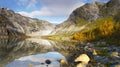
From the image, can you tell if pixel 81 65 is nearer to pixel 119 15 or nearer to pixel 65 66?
pixel 65 66

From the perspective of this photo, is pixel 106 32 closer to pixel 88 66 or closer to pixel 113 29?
pixel 113 29

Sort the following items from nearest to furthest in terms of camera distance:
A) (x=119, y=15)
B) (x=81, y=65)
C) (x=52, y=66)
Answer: (x=81, y=65), (x=52, y=66), (x=119, y=15)

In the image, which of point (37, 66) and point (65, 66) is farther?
point (37, 66)

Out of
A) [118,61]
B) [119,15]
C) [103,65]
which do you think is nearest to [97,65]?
[103,65]

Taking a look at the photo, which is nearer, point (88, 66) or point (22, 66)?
point (88, 66)

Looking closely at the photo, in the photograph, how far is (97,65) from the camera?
152ft

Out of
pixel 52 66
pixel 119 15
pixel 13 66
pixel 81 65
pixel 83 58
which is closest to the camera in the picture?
pixel 81 65

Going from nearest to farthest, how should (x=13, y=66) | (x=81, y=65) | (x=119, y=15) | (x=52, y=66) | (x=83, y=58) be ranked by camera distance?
1. (x=81, y=65)
2. (x=83, y=58)
3. (x=52, y=66)
4. (x=13, y=66)
5. (x=119, y=15)

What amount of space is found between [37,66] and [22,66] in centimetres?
326

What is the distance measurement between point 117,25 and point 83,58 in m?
144

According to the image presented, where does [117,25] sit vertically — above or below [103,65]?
above

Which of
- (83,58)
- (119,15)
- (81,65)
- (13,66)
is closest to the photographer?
(81,65)

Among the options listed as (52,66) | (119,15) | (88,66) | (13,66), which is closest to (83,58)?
(88,66)

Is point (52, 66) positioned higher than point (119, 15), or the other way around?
point (119, 15)
